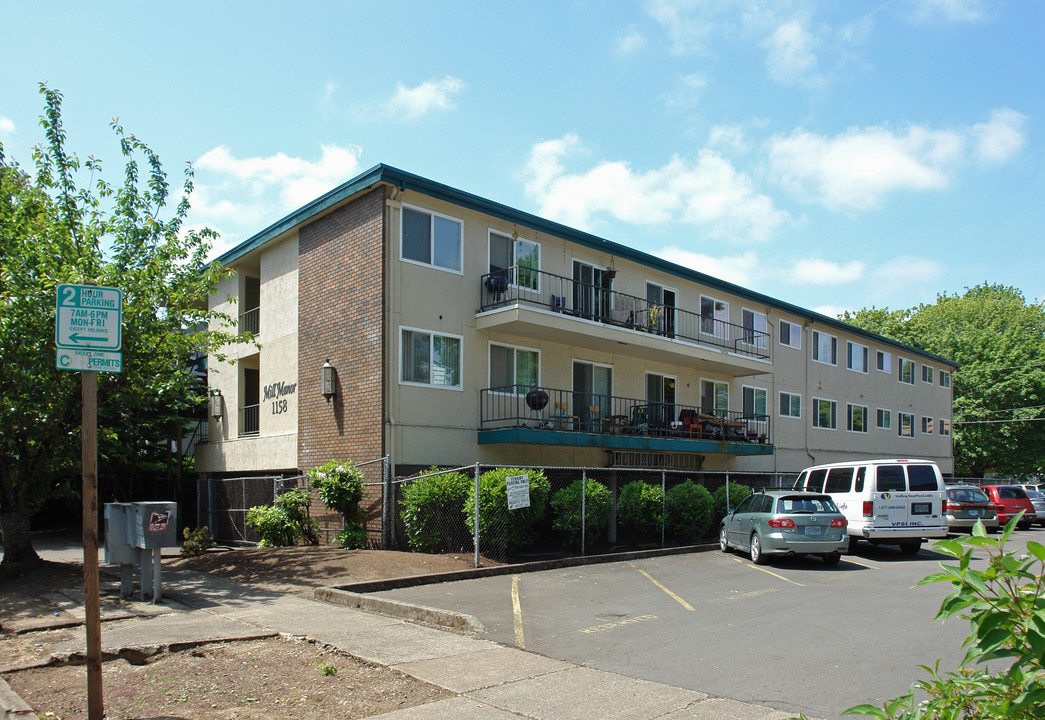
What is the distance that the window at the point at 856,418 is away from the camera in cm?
3575

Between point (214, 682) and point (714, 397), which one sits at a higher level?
point (714, 397)

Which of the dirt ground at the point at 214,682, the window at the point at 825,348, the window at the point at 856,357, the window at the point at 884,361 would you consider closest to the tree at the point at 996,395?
the window at the point at 884,361

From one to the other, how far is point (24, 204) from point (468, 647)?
11.1 m

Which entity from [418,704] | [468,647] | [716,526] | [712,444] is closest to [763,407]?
[712,444]

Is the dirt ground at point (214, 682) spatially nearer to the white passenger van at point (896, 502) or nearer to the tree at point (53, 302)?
the tree at point (53, 302)

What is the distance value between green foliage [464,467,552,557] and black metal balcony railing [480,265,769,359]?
5392 millimetres

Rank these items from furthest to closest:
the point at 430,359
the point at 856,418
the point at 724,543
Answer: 1. the point at 856,418
2. the point at 430,359
3. the point at 724,543

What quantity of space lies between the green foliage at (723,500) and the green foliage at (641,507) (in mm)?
2002

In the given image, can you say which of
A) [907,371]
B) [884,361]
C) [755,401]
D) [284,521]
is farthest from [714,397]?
[907,371]

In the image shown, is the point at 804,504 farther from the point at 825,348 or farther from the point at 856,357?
the point at 856,357

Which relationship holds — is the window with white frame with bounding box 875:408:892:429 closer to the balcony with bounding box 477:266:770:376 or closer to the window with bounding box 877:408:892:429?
the window with bounding box 877:408:892:429

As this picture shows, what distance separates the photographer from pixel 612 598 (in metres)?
11.8

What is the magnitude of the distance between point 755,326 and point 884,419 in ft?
40.6

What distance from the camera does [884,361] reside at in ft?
129
